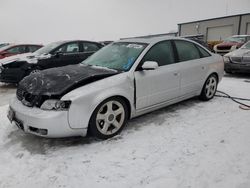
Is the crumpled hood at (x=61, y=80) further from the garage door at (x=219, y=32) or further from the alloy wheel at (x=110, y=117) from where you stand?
the garage door at (x=219, y=32)

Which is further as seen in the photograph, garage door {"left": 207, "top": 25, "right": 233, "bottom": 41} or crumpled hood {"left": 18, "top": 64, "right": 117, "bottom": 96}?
garage door {"left": 207, "top": 25, "right": 233, "bottom": 41}

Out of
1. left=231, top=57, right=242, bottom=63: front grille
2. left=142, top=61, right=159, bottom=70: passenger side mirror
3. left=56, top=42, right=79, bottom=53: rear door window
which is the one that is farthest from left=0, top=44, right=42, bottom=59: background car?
left=142, top=61, right=159, bottom=70: passenger side mirror

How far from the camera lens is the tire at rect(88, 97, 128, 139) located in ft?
Result: 10.7

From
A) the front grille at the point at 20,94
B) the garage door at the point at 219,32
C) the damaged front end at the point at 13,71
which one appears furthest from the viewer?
the garage door at the point at 219,32

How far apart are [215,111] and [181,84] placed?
84 cm

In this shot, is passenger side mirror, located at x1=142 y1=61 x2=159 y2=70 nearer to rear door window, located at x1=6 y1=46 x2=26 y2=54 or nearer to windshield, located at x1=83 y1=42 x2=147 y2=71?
windshield, located at x1=83 y1=42 x2=147 y2=71

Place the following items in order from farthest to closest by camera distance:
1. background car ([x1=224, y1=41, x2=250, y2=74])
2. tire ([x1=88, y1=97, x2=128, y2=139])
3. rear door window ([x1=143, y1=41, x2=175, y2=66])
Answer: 1. background car ([x1=224, y1=41, x2=250, y2=74])
2. rear door window ([x1=143, y1=41, x2=175, y2=66])
3. tire ([x1=88, y1=97, x2=128, y2=139])

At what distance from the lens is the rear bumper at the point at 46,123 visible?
2.97m

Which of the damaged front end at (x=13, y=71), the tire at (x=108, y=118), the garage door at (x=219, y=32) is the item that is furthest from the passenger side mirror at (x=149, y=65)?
the garage door at (x=219, y=32)

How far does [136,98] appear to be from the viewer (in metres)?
3.70

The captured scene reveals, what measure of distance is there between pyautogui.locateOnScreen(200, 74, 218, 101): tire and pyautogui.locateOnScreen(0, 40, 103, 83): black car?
428 centimetres

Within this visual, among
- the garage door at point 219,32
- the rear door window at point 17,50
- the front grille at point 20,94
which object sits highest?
the front grille at point 20,94

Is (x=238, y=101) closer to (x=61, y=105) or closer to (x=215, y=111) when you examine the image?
(x=215, y=111)

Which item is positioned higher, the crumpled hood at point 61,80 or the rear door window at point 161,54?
the rear door window at point 161,54
